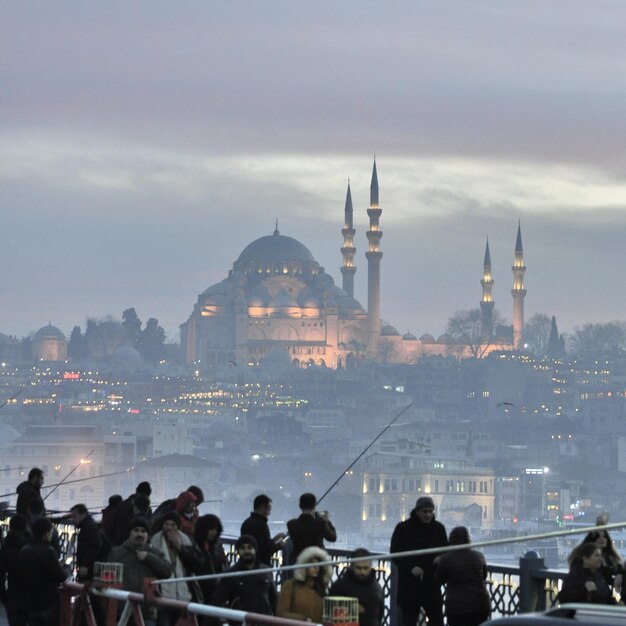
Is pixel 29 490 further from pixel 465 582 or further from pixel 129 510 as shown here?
pixel 465 582

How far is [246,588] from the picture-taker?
6434 millimetres

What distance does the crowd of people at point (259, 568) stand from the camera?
6066 millimetres

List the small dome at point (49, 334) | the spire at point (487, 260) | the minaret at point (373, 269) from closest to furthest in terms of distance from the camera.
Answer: the minaret at point (373, 269) → the spire at point (487, 260) → the small dome at point (49, 334)

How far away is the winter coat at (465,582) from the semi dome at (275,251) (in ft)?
391

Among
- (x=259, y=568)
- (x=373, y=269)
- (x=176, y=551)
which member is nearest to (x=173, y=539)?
(x=176, y=551)

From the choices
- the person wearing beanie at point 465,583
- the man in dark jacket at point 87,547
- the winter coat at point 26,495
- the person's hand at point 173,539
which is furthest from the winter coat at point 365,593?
the winter coat at point 26,495

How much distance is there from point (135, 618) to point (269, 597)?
57 centimetres

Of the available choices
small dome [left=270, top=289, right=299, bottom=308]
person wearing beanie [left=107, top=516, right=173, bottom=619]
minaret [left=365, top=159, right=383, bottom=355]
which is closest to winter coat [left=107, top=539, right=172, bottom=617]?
person wearing beanie [left=107, top=516, right=173, bottom=619]

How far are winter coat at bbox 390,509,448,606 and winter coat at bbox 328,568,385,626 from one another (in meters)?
0.98

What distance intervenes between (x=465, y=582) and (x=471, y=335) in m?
117

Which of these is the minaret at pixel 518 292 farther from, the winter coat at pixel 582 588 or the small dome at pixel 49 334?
the winter coat at pixel 582 588

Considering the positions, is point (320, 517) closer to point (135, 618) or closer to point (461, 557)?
point (461, 557)

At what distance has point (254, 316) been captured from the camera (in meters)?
122

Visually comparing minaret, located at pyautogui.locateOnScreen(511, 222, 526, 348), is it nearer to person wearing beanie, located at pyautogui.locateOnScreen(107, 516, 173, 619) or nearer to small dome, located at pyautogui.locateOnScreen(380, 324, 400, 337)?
small dome, located at pyautogui.locateOnScreen(380, 324, 400, 337)
